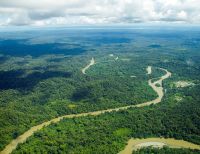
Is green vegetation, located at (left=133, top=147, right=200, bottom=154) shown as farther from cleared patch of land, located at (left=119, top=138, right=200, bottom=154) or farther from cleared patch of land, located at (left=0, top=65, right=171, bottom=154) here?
cleared patch of land, located at (left=0, top=65, right=171, bottom=154)

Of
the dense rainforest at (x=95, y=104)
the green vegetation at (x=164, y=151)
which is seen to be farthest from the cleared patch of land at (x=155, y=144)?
the green vegetation at (x=164, y=151)

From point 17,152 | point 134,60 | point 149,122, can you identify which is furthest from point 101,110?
point 134,60

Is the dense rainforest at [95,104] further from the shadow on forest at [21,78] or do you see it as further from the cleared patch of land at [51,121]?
the cleared patch of land at [51,121]

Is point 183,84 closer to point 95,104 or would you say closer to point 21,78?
point 95,104

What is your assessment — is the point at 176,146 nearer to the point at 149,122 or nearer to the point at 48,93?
the point at 149,122

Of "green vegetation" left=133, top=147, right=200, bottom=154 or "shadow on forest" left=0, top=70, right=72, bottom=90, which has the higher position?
"shadow on forest" left=0, top=70, right=72, bottom=90

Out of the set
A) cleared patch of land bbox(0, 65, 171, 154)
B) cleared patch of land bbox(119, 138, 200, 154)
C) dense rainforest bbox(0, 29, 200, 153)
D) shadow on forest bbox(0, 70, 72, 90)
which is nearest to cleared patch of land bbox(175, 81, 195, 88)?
dense rainforest bbox(0, 29, 200, 153)

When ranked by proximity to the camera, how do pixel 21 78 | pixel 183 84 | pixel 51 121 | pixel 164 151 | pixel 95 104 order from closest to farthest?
pixel 164 151 → pixel 51 121 → pixel 95 104 → pixel 183 84 → pixel 21 78

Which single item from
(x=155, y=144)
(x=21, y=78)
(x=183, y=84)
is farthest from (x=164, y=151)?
(x=21, y=78)
